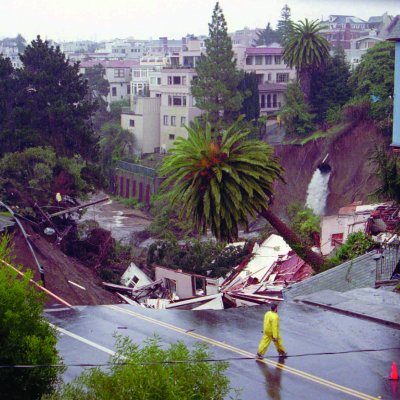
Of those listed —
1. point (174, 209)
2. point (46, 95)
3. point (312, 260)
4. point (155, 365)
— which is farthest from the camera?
point (174, 209)

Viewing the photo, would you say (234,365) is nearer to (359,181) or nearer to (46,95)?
(46,95)

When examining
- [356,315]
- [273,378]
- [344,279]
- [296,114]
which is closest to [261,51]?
[296,114]

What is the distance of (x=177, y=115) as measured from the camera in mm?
71750

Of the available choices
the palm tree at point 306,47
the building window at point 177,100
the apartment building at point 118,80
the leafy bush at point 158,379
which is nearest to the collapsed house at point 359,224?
the leafy bush at point 158,379

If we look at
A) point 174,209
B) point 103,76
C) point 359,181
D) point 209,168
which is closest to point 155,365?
point 209,168

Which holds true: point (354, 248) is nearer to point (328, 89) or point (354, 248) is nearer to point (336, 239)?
point (336, 239)

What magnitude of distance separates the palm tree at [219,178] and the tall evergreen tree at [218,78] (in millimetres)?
38185

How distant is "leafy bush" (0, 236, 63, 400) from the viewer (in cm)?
1016

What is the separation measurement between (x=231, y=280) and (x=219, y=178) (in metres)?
9.32

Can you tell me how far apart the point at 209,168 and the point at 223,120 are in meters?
39.8

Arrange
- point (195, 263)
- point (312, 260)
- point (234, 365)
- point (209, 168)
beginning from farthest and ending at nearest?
point (195, 263)
point (312, 260)
point (209, 168)
point (234, 365)

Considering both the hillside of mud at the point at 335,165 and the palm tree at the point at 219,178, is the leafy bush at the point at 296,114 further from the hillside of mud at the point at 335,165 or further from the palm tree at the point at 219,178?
the palm tree at the point at 219,178

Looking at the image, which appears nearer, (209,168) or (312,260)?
(209,168)

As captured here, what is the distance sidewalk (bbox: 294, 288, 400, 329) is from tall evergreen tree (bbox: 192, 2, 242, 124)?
4314cm
